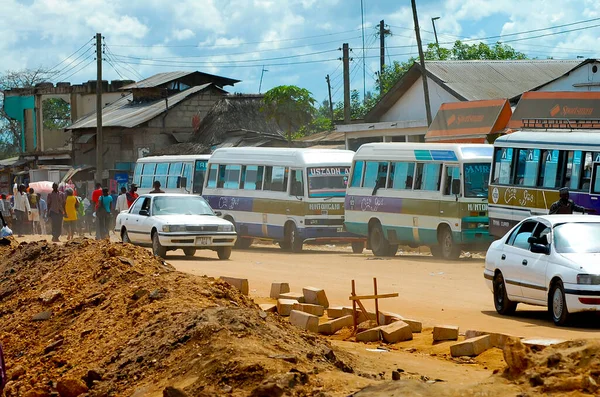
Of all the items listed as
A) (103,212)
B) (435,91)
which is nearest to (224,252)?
(103,212)

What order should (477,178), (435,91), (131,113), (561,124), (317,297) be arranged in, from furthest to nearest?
(131,113)
(435,91)
(477,178)
(561,124)
(317,297)

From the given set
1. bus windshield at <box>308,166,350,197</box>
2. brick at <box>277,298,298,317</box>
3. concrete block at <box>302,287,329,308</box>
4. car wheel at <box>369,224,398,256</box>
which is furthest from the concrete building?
brick at <box>277,298,298,317</box>

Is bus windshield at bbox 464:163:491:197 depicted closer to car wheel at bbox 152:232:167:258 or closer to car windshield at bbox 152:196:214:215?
car windshield at bbox 152:196:214:215

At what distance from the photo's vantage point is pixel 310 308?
15.7 m

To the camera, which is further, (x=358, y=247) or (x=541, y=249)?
(x=358, y=247)

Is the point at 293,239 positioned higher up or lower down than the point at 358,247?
higher up

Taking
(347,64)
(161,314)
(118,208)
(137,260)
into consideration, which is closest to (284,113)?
(347,64)

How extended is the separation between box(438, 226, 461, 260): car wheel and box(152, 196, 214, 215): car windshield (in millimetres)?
5620

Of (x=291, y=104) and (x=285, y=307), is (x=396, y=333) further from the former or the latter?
(x=291, y=104)

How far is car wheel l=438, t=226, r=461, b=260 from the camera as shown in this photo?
26.7 metres

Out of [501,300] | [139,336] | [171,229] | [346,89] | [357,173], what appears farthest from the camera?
[346,89]

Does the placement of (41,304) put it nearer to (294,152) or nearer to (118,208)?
(294,152)

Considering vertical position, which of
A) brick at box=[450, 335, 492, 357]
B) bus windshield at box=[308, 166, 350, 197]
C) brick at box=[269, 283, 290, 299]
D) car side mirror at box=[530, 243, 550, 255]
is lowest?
brick at box=[269, 283, 290, 299]

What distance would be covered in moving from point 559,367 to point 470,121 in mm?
28957
